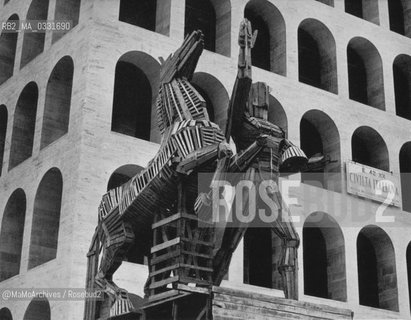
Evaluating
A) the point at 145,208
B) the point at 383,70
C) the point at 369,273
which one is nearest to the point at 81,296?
the point at 145,208

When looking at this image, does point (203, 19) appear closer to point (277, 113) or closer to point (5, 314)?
point (277, 113)

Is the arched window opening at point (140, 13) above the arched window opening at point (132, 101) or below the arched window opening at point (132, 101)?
above

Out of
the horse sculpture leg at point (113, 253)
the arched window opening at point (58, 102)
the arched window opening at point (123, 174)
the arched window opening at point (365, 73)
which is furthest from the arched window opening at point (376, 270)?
the horse sculpture leg at point (113, 253)

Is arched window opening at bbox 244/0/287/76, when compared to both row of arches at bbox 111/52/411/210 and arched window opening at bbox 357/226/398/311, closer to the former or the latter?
row of arches at bbox 111/52/411/210

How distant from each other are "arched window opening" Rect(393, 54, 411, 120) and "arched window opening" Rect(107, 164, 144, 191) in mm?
13612

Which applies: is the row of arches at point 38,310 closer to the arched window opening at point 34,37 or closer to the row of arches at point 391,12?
the arched window opening at point 34,37

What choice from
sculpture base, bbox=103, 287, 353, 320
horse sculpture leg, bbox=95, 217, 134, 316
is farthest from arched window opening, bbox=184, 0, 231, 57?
sculpture base, bbox=103, 287, 353, 320

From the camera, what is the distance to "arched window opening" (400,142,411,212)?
32375 mm

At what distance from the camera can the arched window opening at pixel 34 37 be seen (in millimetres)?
30250

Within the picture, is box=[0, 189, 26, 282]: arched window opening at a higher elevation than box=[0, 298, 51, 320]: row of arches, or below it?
higher

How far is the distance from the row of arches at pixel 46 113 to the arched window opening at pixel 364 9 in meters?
13.2

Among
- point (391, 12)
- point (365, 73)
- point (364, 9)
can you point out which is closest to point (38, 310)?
point (365, 73)

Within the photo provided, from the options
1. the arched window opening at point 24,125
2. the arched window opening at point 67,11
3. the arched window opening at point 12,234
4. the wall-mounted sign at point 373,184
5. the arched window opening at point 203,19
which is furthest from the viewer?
the arched window opening at point 203,19

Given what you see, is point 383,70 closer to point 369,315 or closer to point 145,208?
point 369,315
